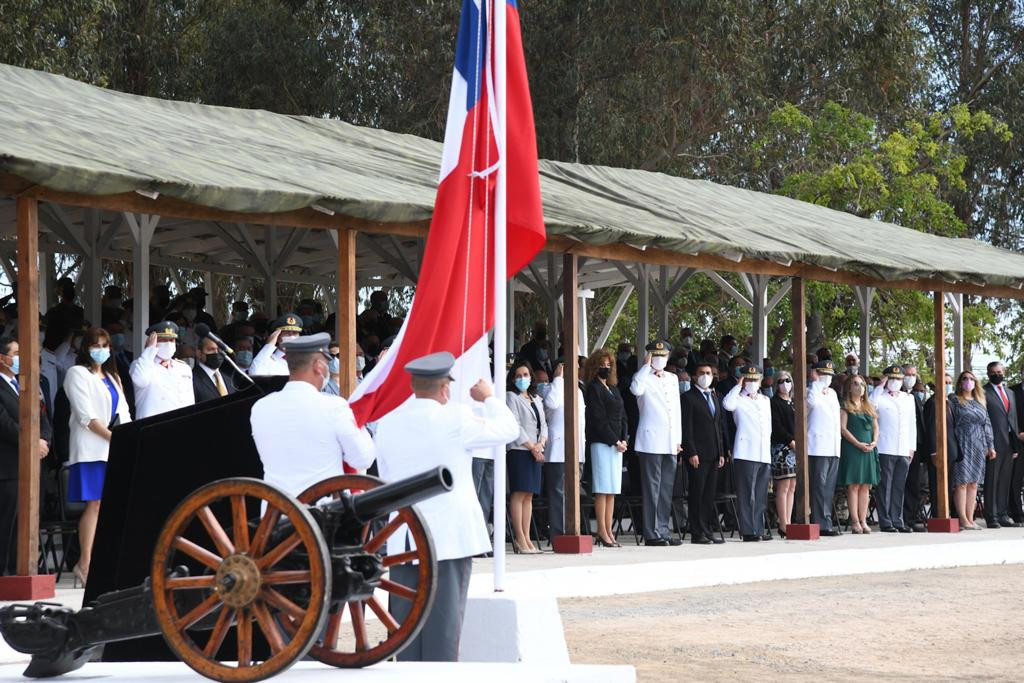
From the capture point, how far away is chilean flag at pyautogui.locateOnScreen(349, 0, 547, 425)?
8.75 metres

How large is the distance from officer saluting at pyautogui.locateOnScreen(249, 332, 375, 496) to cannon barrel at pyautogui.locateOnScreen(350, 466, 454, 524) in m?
1.34

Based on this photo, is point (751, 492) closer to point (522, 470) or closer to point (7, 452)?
point (522, 470)

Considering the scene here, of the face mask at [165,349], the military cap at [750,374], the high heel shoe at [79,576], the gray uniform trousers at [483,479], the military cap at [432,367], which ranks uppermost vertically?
the face mask at [165,349]

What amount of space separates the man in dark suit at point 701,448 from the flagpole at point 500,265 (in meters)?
8.09

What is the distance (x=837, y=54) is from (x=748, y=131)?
2.46m

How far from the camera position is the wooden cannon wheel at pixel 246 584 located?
5547 millimetres

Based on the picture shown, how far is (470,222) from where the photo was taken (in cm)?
885

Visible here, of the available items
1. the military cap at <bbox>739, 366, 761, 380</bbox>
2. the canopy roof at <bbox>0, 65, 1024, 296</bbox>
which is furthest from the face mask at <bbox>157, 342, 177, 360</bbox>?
the military cap at <bbox>739, 366, 761, 380</bbox>

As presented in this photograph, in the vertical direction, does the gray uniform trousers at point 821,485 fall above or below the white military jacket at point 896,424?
below

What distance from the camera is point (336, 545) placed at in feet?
19.4

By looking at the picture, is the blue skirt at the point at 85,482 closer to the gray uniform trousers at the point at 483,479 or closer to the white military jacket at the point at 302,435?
the gray uniform trousers at the point at 483,479

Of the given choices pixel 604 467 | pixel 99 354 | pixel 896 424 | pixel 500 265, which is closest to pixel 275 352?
pixel 99 354

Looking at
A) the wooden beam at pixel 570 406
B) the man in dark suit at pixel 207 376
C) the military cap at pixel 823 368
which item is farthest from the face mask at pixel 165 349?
the military cap at pixel 823 368

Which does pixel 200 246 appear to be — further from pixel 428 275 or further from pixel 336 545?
pixel 336 545
